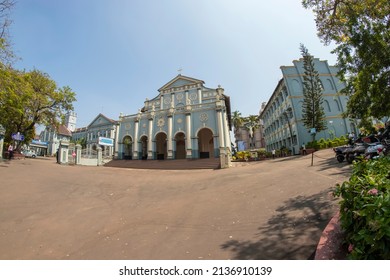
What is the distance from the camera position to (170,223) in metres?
5.68

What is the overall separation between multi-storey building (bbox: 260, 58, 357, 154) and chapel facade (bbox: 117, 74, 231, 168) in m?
9.68

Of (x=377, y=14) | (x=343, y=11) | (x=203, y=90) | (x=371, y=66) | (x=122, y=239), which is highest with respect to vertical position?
(x=203, y=90)

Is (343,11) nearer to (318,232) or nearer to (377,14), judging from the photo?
(377,14)

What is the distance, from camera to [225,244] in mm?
4102

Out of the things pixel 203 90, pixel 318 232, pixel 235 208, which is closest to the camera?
pixel 318 232

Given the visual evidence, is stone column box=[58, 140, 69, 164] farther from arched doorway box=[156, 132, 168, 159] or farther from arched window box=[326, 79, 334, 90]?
arched window box=[326, 79, 334, 90]

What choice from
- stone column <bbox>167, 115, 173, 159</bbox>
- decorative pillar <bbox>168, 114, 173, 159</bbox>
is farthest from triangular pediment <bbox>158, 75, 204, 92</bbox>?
stone column <bbox>167, 115, 173, 159</bbox>

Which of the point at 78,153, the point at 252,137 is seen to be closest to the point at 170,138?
the point at 78,153

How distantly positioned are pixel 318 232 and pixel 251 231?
1.35 metres

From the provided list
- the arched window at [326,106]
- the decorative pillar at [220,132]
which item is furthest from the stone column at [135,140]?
the arched window at [326,106]

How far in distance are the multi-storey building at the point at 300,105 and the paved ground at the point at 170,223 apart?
79.4 feet

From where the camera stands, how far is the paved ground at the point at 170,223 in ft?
13.2

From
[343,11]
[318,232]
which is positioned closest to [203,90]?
[343,11]
